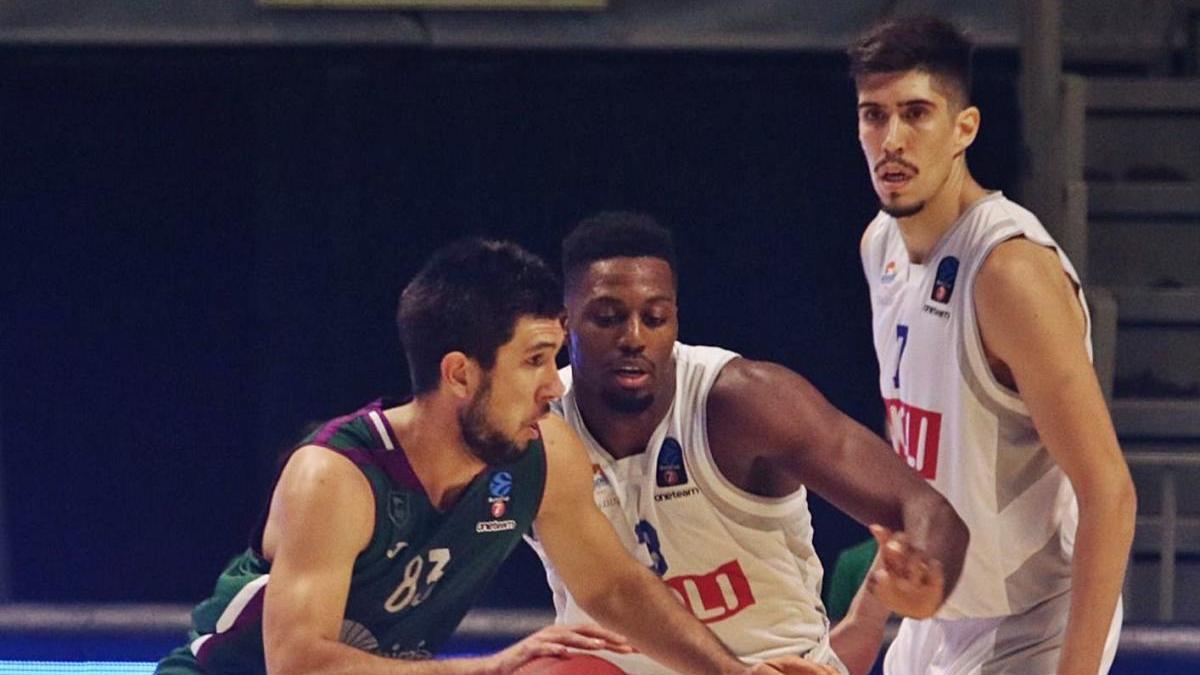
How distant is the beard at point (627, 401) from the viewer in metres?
2.92

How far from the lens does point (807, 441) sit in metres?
2.90

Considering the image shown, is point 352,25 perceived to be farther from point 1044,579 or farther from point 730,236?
point 1044,579

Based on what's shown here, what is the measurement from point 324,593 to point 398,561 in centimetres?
18

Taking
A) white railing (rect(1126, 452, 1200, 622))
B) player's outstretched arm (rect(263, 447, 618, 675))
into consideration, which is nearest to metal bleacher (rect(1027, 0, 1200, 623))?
white railing (rect(1126, 452, 1200, 622))

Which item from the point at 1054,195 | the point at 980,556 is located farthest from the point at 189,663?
the point at 1054,195

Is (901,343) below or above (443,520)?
above

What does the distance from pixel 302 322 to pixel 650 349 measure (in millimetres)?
2250

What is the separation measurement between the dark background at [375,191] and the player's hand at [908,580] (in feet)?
7.53

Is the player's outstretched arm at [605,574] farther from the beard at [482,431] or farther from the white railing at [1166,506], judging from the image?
the white railing at [1166,506]

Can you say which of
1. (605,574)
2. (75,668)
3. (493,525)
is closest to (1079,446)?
(605,574)

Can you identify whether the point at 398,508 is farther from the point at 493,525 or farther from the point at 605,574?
the point at 605,574

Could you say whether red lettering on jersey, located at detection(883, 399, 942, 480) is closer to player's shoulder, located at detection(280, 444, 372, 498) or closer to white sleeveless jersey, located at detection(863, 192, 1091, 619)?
white sleeveless jersey, located at detection(863, 192, 1091, 619)

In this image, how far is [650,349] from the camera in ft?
9.56

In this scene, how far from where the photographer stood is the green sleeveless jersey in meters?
2.76
